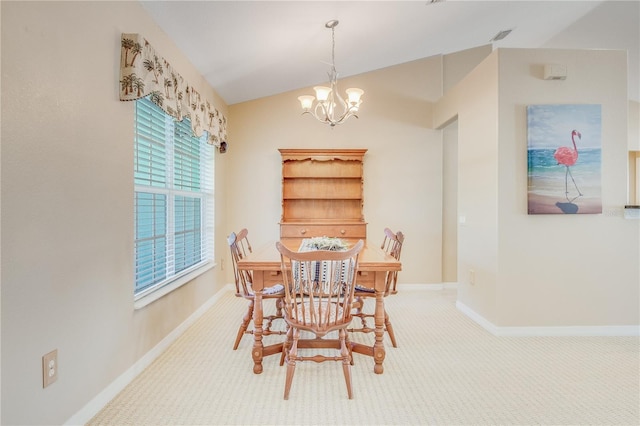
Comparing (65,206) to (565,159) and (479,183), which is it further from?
(565,159)

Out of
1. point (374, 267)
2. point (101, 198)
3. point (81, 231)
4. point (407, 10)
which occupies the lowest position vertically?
point (374, 267)

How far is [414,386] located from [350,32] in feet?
9.93

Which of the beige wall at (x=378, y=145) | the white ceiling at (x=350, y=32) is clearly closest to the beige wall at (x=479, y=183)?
the white ceiling at (x=350, y=32)

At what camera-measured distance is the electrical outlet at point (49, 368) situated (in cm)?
150

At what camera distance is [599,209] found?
2.94m

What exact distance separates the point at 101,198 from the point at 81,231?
247mm

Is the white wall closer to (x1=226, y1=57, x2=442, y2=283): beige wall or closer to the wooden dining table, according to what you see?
the wooden dining table

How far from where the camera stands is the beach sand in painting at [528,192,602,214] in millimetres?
2932

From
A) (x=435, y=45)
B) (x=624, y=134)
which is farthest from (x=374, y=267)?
(x=435, y=45)

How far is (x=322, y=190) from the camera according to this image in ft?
14.7

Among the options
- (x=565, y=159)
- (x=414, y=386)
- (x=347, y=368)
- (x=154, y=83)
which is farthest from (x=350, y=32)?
(x=414, y=386)

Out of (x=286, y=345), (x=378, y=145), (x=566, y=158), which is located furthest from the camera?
(x=378, y=145)

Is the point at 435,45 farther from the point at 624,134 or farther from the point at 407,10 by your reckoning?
the point at 624,134

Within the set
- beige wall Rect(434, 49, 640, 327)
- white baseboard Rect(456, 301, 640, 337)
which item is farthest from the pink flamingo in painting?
white baseboard Rect(456, 301, 640, 337)
